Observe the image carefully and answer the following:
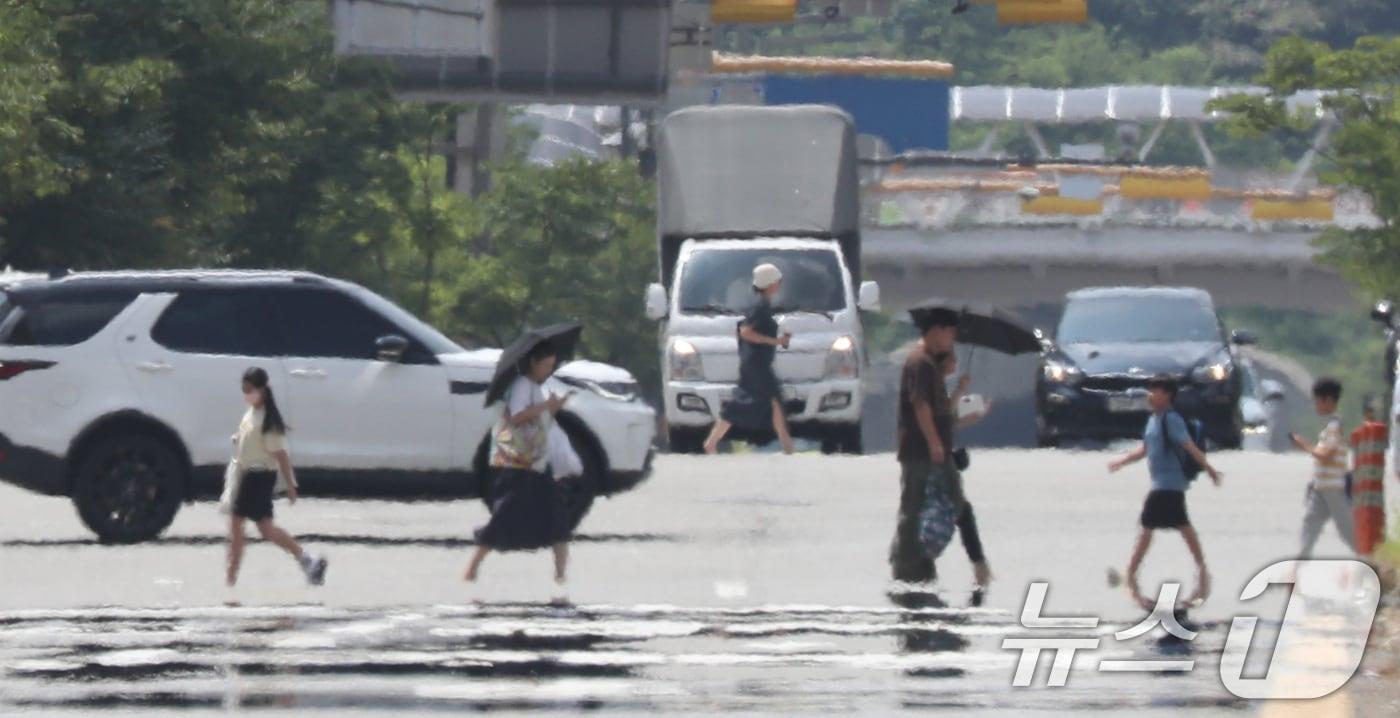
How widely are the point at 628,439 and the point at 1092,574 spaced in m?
4.10

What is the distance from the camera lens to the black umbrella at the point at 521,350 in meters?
17.5

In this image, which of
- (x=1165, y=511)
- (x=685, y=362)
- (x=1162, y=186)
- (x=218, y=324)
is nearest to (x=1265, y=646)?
(x=1165, y=511)

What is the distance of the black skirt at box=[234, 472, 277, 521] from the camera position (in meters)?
18.1

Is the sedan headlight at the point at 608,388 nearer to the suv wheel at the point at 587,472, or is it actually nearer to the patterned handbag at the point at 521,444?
the suv wheel at the point at 587,472

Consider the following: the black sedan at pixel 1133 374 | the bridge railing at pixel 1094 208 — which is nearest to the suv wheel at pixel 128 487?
the black sedan at pixel 1133 374

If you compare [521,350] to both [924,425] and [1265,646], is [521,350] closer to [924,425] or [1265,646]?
[924,425]

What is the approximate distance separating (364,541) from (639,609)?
492cm

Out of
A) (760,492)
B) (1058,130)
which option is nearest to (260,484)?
(760,492)

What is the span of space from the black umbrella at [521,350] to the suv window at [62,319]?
A: 13.6ft

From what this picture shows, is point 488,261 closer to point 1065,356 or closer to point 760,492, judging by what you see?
point 1065,356

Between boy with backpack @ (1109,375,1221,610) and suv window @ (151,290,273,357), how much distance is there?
21.2 feet

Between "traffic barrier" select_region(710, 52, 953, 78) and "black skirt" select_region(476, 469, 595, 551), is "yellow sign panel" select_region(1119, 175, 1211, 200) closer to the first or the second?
"traffic barrier" select_region(710, 52, 953, 78)

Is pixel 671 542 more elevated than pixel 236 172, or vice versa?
pixel 671 542

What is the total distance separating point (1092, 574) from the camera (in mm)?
18062
